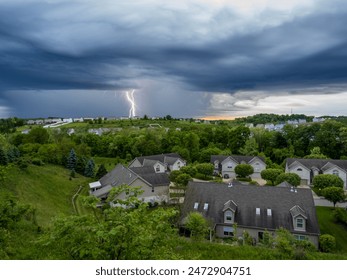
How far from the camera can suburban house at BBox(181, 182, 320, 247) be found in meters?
24.1

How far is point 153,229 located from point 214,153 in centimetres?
5543

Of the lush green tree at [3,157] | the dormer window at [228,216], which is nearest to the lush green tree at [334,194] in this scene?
the dormer window at [228,216]

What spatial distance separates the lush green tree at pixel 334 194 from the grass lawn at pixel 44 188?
→ 29845mm

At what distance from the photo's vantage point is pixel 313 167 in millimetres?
48906

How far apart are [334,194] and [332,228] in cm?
577

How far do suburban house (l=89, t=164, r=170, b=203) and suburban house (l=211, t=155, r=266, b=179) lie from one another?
57.3ft

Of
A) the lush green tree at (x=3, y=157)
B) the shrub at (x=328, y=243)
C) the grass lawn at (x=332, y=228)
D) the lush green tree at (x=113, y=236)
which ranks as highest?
the lush green tree at (x=113, y=236)

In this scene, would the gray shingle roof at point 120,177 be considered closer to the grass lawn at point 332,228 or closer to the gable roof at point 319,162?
the grass lawn at point 332,228

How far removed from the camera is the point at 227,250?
13.9 metres

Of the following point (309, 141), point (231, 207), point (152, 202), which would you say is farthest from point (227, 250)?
point (309, 141)

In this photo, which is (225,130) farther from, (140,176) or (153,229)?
(153,229)

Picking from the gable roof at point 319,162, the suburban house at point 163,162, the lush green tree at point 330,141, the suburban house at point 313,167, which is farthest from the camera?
the lush green tree at point 330,141

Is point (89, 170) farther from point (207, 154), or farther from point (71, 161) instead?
point (207, 154)

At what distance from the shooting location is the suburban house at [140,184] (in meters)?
37.9
